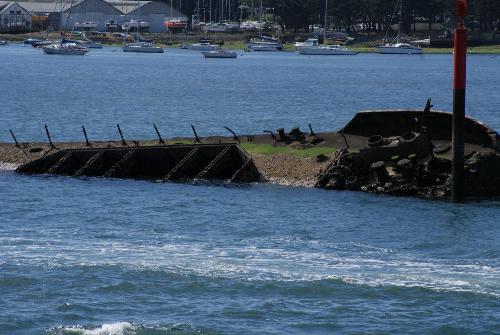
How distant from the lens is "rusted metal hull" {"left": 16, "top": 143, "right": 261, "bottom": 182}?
44.9m

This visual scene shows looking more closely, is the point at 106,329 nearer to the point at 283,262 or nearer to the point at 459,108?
the point at 283,262

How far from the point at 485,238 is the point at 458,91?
20.6 ft

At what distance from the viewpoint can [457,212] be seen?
129ft

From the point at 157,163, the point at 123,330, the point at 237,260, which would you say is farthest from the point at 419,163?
the point at 123,330

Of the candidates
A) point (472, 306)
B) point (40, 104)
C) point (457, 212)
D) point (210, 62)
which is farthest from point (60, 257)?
point (210, 62)

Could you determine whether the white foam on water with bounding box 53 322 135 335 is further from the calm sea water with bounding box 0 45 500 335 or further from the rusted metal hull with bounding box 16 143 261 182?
the rusted metal hull with bounding box 16 143 261 182

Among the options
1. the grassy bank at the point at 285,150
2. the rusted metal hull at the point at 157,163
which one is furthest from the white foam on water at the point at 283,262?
the grassy bank at the point at 285,150

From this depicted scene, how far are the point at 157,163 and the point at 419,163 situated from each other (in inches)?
384

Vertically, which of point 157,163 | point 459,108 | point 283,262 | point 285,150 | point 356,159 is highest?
point 459,108

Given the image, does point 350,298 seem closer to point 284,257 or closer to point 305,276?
point 305,276

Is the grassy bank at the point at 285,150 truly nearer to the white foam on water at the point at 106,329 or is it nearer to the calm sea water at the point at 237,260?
the calm sea water at the point at 237,260

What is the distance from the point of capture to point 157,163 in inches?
1805

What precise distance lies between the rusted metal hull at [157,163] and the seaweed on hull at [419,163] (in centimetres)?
354

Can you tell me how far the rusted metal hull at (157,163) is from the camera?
147 feet
